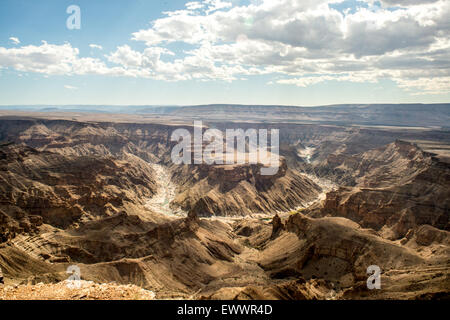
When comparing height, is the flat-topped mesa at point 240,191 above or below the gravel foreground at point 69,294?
below

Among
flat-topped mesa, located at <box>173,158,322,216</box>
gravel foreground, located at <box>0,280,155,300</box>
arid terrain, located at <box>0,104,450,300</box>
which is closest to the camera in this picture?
gravel foreground, located at <box>0,280,155,300</box>

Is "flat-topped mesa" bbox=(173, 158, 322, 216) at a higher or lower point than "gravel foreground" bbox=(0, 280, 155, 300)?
lower

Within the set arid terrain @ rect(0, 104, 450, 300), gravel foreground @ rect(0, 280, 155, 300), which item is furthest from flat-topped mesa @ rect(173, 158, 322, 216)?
gravel foreground @ rect(0, 280, 155, 300)

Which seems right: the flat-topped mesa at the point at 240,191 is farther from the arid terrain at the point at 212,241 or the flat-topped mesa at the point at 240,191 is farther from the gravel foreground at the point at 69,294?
the gravel foreground at the point at 69,294

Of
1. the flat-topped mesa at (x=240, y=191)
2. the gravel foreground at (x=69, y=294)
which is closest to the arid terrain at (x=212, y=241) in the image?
the gravel foreground at (x=69, y=294)

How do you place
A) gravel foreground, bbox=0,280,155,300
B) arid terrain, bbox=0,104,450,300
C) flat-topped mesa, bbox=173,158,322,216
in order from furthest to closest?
flat-topped mesa, bbox=173,158,322,216 < arid terrain, bbox=0,104,450,300 < gravel foreground, bbox=0,280,155,300

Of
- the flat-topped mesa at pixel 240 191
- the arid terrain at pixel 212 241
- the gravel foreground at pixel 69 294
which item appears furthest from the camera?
the flat-topped mesa at pixel 240 191

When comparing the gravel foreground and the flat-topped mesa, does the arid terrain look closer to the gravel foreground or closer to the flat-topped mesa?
the gravel foreground

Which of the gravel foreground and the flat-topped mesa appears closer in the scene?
the gravel foreground

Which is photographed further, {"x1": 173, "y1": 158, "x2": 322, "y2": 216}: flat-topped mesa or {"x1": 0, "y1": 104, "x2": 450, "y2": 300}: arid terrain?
{"x1": 173, "y1": 158, "x2": 322, "y2": 216}: flat-topped mesa
